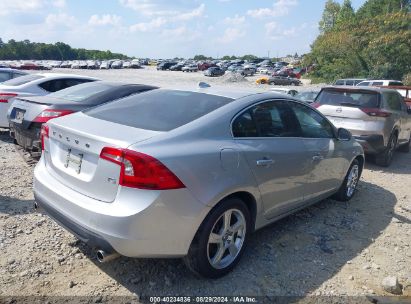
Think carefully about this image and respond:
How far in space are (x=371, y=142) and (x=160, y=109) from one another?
5.36 metres

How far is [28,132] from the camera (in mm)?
6328

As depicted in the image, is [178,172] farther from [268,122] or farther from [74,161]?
[268,122]

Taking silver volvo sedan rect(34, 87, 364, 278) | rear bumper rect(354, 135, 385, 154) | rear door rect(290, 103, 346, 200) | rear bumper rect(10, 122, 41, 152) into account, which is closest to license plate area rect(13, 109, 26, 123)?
rear bumper rect(10, 122, 41, 152)

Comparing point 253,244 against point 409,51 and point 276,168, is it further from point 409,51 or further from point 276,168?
point 409,51

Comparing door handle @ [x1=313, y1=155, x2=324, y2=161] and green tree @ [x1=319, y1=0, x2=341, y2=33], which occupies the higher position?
green tree @ [x1=319, y1=0, x2=341, y2=33]

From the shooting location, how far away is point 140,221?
2850mm

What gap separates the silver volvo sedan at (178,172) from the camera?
9.48 feet

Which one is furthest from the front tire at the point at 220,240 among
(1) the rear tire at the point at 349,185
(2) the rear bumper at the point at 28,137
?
(2) the rear bumper at the point at 28,137

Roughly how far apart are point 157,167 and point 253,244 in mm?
1786

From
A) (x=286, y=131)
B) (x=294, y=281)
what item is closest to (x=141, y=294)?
(x=294, y=281)

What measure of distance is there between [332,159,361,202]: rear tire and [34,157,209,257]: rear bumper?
311cm

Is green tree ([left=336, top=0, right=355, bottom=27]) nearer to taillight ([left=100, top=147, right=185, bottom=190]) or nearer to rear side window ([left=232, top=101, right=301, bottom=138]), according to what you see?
rear side window ([left=232, top=101, right=301, bottom=138])

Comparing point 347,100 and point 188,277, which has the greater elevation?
point 347,100

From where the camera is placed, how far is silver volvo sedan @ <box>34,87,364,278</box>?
2891 mm
